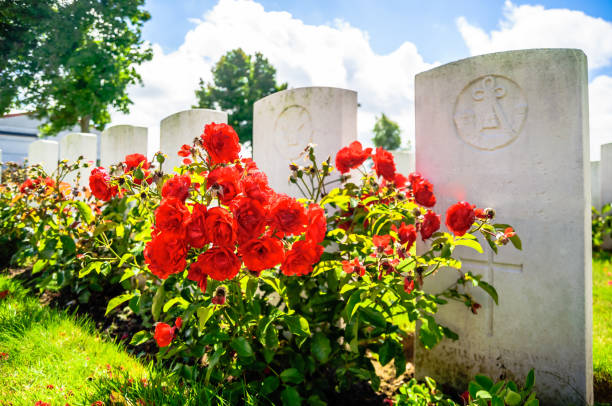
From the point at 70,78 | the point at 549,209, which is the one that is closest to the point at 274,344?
the point at 549,209

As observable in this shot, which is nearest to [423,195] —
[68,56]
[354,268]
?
[354,268]

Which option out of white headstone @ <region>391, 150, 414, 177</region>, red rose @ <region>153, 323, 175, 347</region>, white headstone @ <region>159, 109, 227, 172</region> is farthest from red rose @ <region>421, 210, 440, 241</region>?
white headstone @ <region>391, 150, 414, 177</region>

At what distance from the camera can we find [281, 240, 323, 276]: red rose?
1230mm

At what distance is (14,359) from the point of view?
2.02 metres

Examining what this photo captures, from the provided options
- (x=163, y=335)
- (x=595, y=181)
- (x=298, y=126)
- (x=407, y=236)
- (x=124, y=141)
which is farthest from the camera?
(x=595, y=181)

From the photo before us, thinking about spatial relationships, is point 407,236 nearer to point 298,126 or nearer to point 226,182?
point 226,182

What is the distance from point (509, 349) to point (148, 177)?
206 centimetres

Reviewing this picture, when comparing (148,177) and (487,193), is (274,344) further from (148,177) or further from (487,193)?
(487,193)

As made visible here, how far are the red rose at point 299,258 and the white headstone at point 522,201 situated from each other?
4.26 feet

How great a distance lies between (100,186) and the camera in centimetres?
154

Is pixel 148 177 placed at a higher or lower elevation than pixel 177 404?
higher

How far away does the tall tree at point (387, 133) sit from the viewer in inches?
1123

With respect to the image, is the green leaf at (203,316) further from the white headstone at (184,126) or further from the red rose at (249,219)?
the white headstone at (184,126)

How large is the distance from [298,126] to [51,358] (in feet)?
7.14
